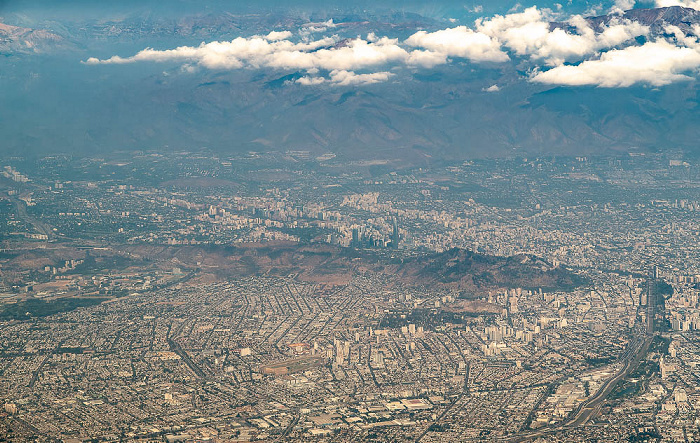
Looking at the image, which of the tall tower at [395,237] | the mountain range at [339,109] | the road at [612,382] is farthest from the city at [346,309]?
the mountain range at [339,109]

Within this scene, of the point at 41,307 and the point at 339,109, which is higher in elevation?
the point at 41,307

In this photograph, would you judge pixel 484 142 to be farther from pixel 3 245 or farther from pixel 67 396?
pixel 67 396

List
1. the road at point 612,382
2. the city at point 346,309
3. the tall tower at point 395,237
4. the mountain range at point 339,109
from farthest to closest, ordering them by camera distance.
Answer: the mountain range at point 339,109 < the tall tower at point 395,237 < the city at point 346,309 < the road at point 612,382

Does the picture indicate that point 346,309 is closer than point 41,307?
No

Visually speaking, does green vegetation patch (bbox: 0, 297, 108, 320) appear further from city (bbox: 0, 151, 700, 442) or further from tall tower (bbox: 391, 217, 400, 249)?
tall tower (bbox: 391, 217, 400, 249)

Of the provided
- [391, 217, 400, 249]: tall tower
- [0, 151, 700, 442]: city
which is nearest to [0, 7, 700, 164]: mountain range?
[0, 151, 700, 442]: city

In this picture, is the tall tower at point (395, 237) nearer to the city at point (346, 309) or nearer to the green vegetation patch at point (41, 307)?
the city at point (346, 309)

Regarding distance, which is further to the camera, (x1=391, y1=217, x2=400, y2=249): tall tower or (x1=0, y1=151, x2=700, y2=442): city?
(x1=391, y1=217, x2=400, y2=249): tall tower

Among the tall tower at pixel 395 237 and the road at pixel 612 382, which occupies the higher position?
the road at pixel 612 382

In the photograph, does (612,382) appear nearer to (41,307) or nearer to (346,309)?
(346,309)

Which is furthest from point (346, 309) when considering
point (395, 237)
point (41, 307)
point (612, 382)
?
point (395, 237)

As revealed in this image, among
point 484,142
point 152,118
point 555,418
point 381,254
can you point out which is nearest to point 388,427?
point 555,418
